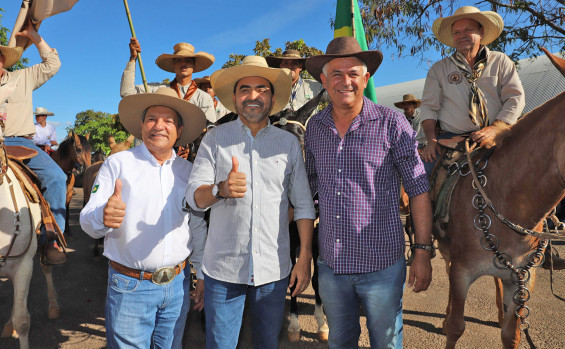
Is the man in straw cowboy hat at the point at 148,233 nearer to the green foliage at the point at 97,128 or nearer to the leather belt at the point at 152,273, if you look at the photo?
the leather belt at the point at 152,273

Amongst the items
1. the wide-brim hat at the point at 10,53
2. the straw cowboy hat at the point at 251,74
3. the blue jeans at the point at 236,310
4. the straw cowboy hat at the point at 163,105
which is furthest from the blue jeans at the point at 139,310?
the wide-brim hat at the point at 10,53

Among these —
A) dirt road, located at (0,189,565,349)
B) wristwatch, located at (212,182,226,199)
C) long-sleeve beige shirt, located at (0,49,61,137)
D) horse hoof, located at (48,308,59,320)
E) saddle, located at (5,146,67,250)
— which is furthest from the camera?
horse hoof, located at (48,308,59,320)

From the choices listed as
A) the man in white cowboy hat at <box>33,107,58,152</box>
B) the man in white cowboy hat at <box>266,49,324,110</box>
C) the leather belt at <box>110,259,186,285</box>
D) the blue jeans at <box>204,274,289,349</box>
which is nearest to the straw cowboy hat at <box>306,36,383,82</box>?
the blue jeans at <box>204,274,289,349</box>

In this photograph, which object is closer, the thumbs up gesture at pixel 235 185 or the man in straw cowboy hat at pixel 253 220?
the thumbs up gesture at pixel 235 185

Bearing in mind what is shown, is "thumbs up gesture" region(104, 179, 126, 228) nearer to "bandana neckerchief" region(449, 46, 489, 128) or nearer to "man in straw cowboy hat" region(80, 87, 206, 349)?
"man in straw cowboy hat" region(80, 87, 206, 349)

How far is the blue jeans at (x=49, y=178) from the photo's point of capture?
4.57 metres

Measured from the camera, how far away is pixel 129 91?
4.90 meters

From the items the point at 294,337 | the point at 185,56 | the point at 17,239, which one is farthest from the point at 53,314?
the point at 185,56

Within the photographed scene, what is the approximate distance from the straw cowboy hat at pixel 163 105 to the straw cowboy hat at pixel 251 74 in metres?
0.31

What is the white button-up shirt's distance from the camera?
7.44ft

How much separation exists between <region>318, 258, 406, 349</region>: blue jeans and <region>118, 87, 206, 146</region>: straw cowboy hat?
1512 mm

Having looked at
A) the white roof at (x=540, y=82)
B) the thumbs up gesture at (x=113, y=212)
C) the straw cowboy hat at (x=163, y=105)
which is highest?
the white roof at (x=540, y=82)

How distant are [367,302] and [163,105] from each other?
80.4 inches

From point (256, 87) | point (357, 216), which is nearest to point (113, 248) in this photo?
point (256, 87)
